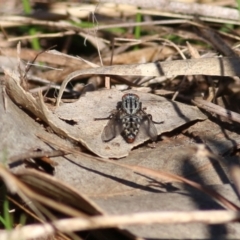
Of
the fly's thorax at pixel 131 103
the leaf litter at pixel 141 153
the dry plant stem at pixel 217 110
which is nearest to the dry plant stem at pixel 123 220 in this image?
the leaf litter at pixel 141 153

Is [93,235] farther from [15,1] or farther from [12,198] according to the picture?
[15,1]

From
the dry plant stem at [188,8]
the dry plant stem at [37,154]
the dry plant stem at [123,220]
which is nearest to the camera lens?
the dry plant stem at [123,220]

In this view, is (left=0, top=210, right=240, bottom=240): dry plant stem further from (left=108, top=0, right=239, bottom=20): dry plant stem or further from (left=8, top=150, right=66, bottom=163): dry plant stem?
(left=108, top=0, right=239, bottom=20): dry plant stem

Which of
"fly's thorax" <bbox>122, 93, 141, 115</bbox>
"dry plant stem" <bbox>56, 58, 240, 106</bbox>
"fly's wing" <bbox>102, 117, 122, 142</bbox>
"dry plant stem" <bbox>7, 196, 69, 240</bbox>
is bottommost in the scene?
"dry plant stem" <bbox>7, 196, 69, 240</bbox>

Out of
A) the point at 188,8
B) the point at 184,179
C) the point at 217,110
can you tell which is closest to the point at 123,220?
the point at 184,179

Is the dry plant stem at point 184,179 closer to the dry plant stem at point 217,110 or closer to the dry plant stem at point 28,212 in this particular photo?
the dry plant stem at point 28,212

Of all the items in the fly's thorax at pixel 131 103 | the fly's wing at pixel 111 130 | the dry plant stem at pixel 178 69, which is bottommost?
the fly's wing at pixel 111 130

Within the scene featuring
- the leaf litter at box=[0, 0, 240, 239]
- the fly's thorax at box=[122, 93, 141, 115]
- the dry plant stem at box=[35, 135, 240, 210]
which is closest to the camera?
the leaf litter at box=[0, 0, 240, 239]

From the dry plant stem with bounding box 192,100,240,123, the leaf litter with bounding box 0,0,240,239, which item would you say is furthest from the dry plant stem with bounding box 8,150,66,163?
the dry plant stem with bounding box 192,100,240,123

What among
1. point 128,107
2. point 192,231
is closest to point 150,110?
point 128,107
